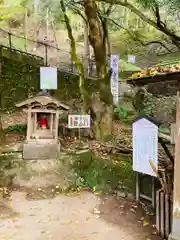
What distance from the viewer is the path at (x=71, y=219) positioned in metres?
5.11

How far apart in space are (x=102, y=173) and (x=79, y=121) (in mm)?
1751

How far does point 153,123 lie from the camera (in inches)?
203

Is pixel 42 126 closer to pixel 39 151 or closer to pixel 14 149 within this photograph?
pixel 39 151

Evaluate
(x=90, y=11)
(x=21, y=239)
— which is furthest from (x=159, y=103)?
(x=21, y=239)

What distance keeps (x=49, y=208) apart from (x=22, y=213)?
0.64m

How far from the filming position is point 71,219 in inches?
226

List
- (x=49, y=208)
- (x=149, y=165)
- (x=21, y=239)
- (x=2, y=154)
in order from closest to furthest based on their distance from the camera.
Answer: (x=21, y=239), (x=149, y=165), (x=49, y=208), (x=2, y=154)

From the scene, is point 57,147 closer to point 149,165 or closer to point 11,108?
point 149,165

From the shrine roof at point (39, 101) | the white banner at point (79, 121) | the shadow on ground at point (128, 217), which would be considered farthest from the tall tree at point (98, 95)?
the shadow on ground at point (128, 217)

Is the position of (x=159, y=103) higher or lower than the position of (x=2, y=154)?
higher

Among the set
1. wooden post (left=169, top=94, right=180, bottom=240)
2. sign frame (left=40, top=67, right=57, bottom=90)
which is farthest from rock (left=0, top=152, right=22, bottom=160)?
wooden post (left=169, top=94, right=180, bottom=240)

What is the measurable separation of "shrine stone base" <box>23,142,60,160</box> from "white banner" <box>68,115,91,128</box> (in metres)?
0.86

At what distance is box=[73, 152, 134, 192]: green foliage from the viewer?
6.89 m

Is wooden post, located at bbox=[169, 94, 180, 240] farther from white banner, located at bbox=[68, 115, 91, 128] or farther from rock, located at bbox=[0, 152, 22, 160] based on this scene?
rock, located at bbox=[0, 152, 22, 160]
